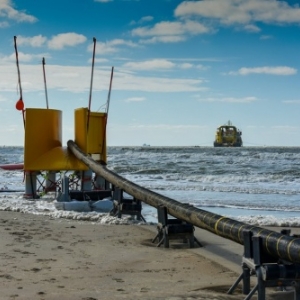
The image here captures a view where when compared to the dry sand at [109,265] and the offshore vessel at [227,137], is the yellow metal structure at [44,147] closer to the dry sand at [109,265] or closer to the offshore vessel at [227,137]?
the dry sand at [109,265]

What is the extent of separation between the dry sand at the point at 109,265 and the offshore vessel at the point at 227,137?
9729 cm

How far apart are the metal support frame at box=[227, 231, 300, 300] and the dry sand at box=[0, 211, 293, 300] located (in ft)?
1.63

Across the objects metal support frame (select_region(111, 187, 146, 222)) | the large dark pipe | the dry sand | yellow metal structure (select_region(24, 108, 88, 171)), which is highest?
yellow metal structure (select_region(24, 108, 88, 171))

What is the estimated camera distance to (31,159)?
53.4 ft

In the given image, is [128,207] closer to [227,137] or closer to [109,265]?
[109,265]

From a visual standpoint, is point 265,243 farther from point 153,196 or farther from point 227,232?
point 153,196

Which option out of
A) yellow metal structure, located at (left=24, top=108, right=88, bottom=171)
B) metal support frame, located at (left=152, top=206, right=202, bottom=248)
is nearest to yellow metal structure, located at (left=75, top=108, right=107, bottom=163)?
yellow metal structure, located at (left=24, top=108, right=88, bottom=171)

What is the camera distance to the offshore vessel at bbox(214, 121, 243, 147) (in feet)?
350

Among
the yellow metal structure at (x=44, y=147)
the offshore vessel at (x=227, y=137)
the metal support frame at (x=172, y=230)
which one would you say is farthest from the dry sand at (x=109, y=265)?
the offshore vessel at (x=227, y=137)

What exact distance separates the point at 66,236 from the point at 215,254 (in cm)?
261

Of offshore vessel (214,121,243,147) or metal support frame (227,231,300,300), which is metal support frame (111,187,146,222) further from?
offshore vessel (214,121,243,147)

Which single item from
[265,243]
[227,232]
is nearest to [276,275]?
[265,243]

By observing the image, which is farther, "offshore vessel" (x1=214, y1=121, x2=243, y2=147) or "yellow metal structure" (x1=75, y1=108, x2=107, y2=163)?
"offshore vessel" (x1=214, y1=121, x2=243, y2=147)

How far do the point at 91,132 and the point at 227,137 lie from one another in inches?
3609
